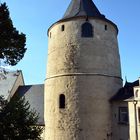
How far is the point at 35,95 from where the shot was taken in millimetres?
28938

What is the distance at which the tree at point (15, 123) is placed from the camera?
52.0 feet

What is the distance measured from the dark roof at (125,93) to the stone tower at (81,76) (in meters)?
0.37

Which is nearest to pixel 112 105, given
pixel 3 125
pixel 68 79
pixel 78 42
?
pixel 68 79

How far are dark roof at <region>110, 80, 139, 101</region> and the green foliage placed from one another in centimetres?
848

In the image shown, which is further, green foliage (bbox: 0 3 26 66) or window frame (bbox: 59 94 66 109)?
window frame (bbox: 59 94 66 109)

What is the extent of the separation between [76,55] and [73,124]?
4968 mm

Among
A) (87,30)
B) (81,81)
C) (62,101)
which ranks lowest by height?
(62,101)

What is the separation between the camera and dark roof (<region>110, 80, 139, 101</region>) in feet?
70.0

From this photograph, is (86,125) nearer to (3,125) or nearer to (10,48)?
(3,125)

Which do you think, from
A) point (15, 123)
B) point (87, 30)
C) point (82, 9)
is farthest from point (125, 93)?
point (15, 123)

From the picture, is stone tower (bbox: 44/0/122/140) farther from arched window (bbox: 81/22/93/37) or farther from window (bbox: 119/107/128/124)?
window (bbox: 119/107/128/124)

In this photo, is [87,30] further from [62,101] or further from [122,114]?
[122,114]

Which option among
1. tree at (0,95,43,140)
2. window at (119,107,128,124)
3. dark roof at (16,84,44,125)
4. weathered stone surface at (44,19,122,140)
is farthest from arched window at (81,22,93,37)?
tree at (0,95,43,140)

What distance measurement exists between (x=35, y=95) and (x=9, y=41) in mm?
14202
